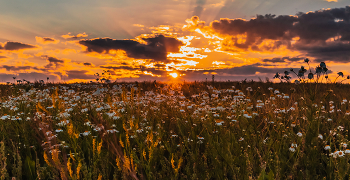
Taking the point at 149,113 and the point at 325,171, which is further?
the point at 149,113

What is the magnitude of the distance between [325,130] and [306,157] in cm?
203

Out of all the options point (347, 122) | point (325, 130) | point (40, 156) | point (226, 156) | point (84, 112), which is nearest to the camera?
point (226, 156)

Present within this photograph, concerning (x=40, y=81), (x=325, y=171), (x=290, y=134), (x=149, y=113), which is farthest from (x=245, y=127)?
(x=40, y=81)

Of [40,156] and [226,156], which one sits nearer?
[226,156]

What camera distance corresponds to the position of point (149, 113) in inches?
234

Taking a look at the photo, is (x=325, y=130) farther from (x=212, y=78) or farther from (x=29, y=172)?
(x=212, y=78)

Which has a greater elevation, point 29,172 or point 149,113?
point 149,113

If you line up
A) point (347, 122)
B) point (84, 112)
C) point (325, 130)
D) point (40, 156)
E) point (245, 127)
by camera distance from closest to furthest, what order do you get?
point (40, 156) < point (245, 127) < point (325, 130) < point (347, 122) < point (84, 112)

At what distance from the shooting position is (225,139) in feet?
11.1

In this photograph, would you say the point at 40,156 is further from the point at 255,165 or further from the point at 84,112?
the point at 255,165

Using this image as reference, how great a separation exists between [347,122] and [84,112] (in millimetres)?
6820

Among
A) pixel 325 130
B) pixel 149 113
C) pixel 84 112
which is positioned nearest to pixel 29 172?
pixel 84 112

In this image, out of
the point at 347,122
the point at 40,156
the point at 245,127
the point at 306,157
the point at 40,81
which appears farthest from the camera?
the point at 40,81

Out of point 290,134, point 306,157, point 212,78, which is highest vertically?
point 212,78
